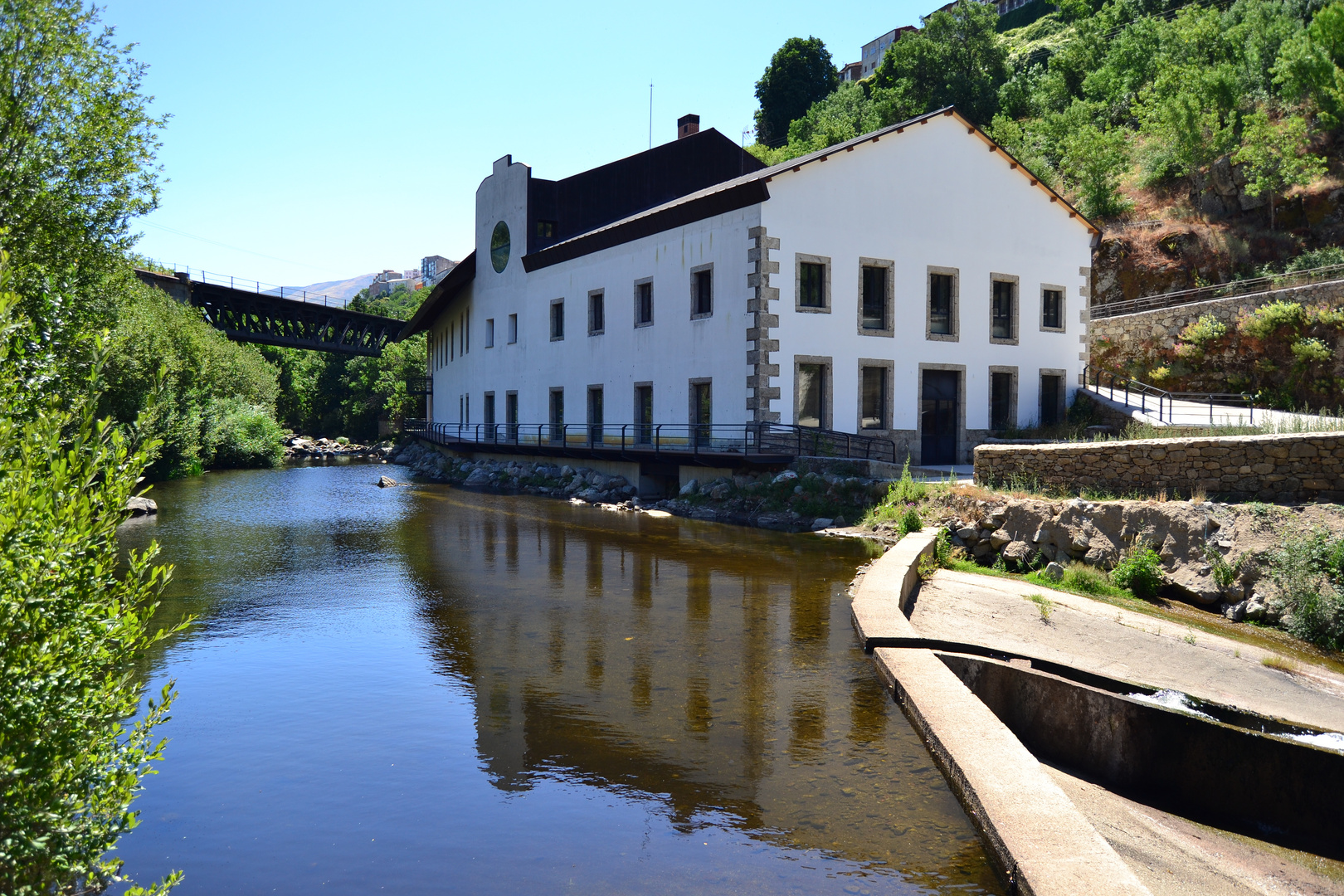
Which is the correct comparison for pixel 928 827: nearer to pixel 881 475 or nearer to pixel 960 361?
pixel 881 475

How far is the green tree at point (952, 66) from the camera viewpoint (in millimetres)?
62000

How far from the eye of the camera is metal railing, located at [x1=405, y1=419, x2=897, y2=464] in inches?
934

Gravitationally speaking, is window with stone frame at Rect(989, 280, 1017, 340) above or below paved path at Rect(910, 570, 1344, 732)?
above

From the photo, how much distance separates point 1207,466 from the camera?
13.4 m

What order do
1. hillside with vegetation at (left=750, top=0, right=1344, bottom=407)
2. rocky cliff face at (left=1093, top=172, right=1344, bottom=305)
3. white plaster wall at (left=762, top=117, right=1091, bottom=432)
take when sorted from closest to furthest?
1. white plaster wall at (left=762, top=117, right=1091, bottom=432)
2. hillside with vegetation at (left=750, top=0, right=1344, bottom=407)
3. rocky cliff face at (left=1093, top=172, right=1344, bottom=305)

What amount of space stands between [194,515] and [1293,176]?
4081 centimetres

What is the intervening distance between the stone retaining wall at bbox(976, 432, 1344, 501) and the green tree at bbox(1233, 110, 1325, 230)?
96.2 ft

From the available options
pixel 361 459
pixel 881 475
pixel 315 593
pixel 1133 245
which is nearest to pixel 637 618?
pixel 315 593

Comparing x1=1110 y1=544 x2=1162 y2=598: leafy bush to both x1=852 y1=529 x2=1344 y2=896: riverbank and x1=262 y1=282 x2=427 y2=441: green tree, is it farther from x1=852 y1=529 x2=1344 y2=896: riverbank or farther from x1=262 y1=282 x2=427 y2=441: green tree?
x1=262 y1=282 x2=427 y2=441: green tree

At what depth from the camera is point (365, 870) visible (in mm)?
4918

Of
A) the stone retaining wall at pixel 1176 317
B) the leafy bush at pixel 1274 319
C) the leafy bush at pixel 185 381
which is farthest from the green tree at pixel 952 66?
the leafy bush at pixel 185 381

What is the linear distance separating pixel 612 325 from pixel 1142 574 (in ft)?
69.1

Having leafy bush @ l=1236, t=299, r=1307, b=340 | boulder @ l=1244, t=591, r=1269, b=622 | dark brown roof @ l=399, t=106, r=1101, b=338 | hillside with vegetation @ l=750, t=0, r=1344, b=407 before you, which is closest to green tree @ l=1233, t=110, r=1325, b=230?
hillside with vegetation @ l=750, t=0, r=1344, b=407

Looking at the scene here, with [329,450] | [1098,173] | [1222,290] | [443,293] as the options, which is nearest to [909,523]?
[1222,290]
